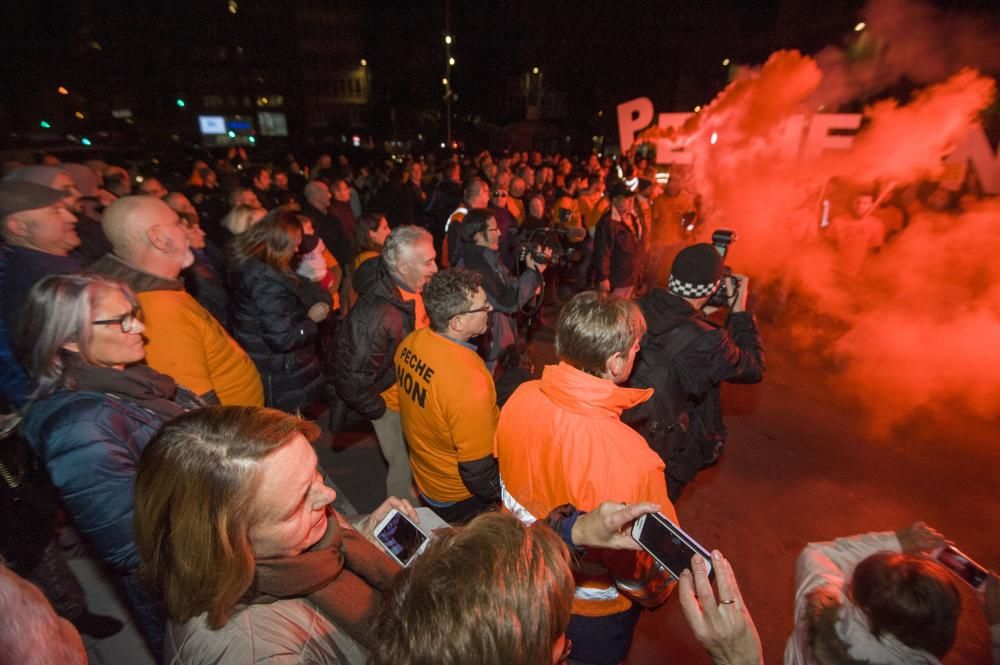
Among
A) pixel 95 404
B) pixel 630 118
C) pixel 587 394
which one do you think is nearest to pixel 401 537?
pixel 587 394

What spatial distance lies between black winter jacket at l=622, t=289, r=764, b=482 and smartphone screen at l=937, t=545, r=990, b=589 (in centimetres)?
118

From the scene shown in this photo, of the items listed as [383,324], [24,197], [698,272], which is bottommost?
[383,324]

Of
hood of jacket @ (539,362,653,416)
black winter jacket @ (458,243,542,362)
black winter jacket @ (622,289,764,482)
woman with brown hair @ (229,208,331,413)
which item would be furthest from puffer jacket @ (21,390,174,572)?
black winter jacket @ (458,243,542,362)

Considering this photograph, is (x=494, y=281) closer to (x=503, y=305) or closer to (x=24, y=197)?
(x=503, y=305)

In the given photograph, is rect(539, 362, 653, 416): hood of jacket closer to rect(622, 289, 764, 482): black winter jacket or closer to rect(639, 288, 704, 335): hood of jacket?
rect(622, 289, 764, 482): black winter jacket

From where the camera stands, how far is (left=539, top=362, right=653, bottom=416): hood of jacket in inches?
73.2

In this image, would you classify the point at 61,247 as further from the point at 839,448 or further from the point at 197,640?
the point at 839,448

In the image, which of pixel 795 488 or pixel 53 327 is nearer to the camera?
pixel 53 327

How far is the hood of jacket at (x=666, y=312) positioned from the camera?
9.29 ft

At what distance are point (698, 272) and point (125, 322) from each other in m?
2.81

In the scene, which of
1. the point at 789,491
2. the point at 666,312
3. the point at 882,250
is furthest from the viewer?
the point at 882,250

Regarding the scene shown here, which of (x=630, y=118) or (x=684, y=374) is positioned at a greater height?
(x=630, y=118)

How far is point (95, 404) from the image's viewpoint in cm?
173

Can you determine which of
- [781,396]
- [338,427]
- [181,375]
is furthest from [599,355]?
[781,396]
